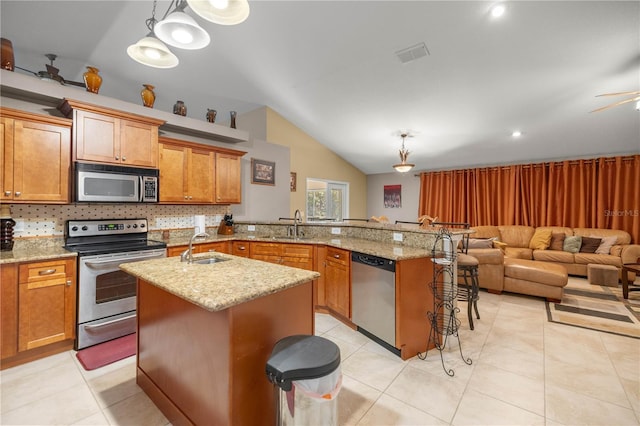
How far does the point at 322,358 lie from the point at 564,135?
5.86 meters

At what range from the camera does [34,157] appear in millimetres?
2461

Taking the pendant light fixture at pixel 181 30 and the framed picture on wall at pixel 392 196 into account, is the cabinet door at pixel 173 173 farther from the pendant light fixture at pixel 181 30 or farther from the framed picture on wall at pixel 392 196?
the framed picture on wall at pixel 392 196

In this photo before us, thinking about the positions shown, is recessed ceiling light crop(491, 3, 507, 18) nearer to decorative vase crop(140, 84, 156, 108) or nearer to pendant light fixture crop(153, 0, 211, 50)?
pendant light fixture crop(153, 0, 211, 50)

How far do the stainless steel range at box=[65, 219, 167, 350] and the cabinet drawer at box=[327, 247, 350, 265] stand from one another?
185cm

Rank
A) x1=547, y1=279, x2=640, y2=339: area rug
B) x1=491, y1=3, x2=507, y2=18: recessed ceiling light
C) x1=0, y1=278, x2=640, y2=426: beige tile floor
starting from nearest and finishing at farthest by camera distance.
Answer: x1=0, y1=278, x2=640, y2=426: beige tile floor
x1=491, y1=3, x2=507, y2=18: recessed ceiling light
x1=547, y1=279, x2=640, y2=339: area rug

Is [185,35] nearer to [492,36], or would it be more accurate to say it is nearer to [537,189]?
[492,36]

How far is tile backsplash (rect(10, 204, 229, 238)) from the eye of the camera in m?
2.64

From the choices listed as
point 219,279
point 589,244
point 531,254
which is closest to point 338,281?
point 219,279

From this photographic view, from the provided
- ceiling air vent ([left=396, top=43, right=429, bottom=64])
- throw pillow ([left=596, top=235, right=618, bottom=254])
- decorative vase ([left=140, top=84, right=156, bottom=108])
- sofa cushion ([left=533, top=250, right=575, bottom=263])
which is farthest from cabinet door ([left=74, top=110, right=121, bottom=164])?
throw pillow ([left=596, top=235, right=618, bottom=254])

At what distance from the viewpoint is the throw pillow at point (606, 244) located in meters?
4.75

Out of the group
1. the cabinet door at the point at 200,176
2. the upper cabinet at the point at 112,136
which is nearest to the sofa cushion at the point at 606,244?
the cabinet door at the point at 200,176

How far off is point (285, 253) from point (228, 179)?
1.57m

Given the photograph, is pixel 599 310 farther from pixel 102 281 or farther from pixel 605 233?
pixel 102 281

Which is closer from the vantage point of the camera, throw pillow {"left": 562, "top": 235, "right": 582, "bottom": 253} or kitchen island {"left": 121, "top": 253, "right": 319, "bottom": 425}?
kitchen island {"left": 121, "top": 253, "right": 319, "bottom": 425}
